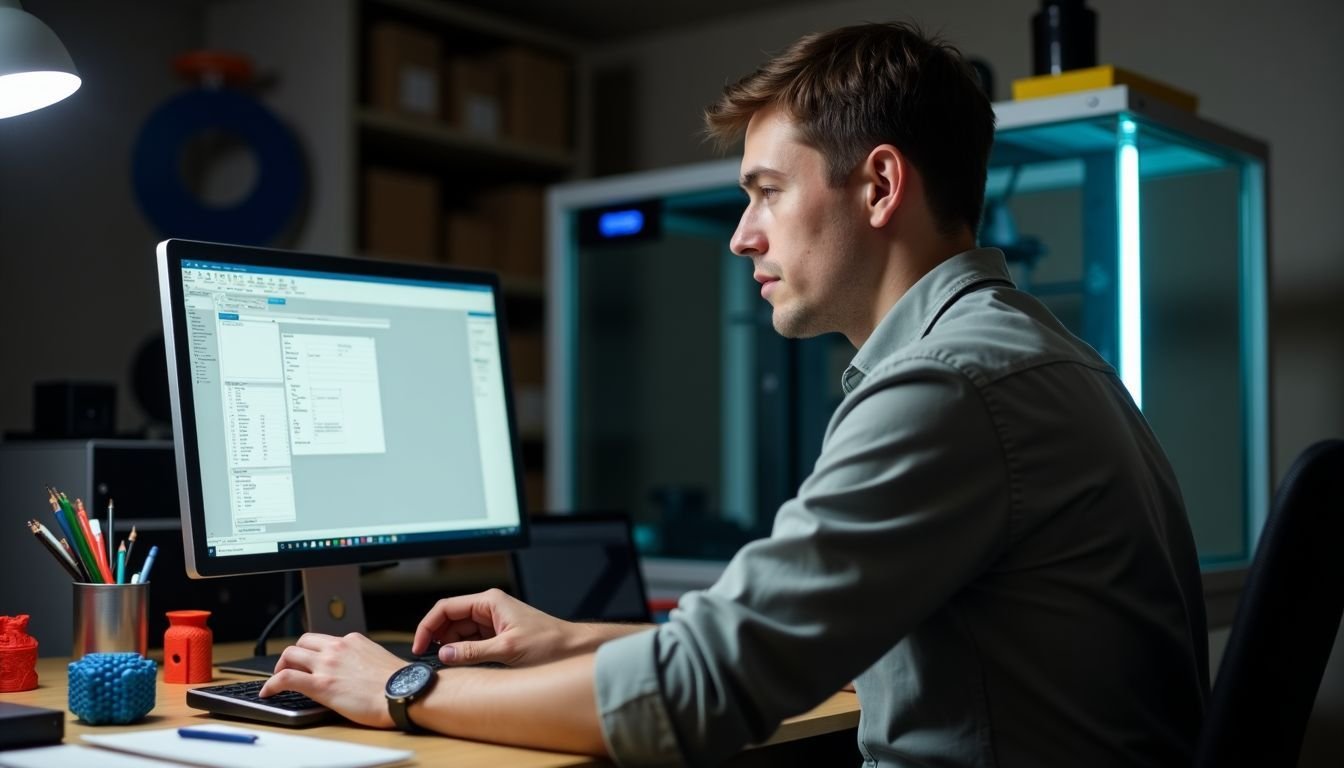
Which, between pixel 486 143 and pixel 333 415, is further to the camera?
pixel 486 143

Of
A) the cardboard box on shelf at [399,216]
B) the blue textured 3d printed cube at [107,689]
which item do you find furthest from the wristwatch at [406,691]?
the cardboard box on shelf at [399,216]

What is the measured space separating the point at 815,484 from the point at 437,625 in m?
0.48

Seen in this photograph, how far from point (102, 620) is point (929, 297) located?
34.6 inches

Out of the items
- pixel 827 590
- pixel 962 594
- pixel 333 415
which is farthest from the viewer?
pixel 333 415

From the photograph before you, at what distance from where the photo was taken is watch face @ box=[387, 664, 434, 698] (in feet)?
3.55

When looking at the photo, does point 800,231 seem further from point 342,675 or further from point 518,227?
point 518,227

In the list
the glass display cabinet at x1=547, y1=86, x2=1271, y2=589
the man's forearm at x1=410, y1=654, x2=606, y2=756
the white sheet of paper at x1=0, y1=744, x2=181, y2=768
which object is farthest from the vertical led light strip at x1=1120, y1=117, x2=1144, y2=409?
the white sheet of paper at x1=0, y1=744, x2=181, y2=768

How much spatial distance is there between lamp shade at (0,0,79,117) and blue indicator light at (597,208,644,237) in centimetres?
140

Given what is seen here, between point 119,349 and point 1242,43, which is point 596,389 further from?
point 1242,43

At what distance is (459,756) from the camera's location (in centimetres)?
101

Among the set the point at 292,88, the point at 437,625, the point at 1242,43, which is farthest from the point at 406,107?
the point at 437,625

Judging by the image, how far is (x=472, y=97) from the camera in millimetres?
3725

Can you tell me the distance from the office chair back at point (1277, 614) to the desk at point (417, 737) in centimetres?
36

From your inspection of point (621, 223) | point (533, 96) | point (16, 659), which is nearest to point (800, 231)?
point (16, 659)
